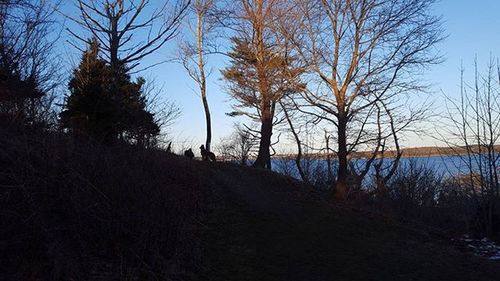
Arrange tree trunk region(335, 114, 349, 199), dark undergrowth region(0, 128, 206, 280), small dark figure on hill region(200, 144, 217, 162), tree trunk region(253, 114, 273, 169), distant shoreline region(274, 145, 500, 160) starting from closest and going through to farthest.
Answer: dark undergrowth region(0, 128, 206, 280), distant shoreline region(274, 145, 500, 160), tree trunk region(335, 114, 349, 199), small dark figure on hill region(200, 144, 217, 162), tree trunk region(253, 114, 273, 169)

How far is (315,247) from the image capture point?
9234 millimetres

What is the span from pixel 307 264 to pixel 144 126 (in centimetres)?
782

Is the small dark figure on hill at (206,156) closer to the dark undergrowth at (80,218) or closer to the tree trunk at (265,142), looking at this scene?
the tree trunk at (265,142)

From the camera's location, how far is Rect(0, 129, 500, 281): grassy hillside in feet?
19.4

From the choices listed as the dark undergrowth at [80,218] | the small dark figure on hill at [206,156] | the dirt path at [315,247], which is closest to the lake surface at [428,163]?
the dirt path at [315,247]

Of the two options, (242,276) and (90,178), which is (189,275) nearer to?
(242,276)

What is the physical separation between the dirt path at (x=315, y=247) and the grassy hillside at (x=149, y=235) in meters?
0.03

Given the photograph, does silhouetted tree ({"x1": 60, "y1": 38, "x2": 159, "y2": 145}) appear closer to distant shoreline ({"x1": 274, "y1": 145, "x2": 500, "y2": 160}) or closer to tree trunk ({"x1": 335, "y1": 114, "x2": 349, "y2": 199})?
tree trunk ({"x1": 335, "y1": 114, "x2": 349, "y2": 199})

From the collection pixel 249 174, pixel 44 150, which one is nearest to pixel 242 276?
pixel 44 150

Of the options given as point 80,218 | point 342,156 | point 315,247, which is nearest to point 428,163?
point 342,156

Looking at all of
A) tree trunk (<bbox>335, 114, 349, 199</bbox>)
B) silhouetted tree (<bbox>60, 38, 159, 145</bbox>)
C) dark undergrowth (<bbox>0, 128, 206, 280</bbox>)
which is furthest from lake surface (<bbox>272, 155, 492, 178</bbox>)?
dark undergrowth (<bbox>0, 128, 206, 280</bbox>)

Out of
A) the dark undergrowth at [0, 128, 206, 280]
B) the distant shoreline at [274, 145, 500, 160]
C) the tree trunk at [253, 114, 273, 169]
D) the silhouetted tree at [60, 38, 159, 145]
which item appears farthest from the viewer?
the tree trunk at [253, 114, 273, 169]

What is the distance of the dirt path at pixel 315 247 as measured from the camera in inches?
305

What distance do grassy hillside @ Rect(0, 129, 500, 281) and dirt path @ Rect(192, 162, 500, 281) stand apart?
29 mm
